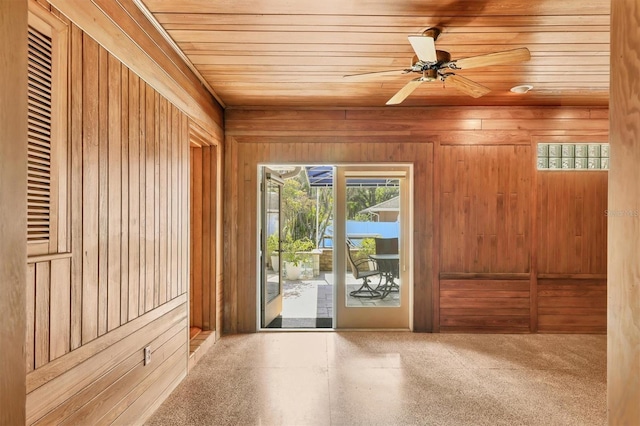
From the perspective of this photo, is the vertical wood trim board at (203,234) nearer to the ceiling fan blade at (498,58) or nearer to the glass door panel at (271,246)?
the glass door panel at (271,246)

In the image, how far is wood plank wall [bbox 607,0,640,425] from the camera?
77 centimetres

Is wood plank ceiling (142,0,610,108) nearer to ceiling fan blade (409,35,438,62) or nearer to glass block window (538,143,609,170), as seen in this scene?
ceiling fan blade (409,35,438,62)

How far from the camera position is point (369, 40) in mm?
2711

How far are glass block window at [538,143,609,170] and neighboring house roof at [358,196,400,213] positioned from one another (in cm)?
179

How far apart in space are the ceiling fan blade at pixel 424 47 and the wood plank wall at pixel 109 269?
1794 millimetres

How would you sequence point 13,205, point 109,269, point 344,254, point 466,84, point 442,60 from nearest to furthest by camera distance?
point 13,205, point 109,269, point 442,60, point 466,84, point 344,254

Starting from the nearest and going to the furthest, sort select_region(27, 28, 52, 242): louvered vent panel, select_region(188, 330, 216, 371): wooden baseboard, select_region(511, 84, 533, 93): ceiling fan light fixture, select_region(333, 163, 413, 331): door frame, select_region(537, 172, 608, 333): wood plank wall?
select_region(27, 28, 52, 242): louvered vent panel, select_region(188, 330, 216, 371): wooden baseboard, select_region(511, 84, 533, 93): ceiling fan light fixture, select_region(537, 172, 608, 333): wood plank wall, select_region(333, 163, 413, 331): door frame

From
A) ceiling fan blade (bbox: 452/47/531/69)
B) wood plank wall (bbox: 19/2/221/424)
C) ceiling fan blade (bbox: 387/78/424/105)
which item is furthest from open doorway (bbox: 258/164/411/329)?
ceiling fan blade (bbox: 452/47/531/69)

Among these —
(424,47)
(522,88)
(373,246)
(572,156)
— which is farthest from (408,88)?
(572,156)

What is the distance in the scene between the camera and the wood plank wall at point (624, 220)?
2.54 ft

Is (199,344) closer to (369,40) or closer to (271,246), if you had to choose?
(271,246)

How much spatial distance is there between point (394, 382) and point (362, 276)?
1607mm

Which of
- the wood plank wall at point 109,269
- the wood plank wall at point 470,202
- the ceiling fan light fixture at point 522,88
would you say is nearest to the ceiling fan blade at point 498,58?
the ceiling fan light fixture at point 522,88

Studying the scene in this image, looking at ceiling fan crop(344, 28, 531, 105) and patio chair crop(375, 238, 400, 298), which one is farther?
patio chair crop(375, 238, 400, 298)
